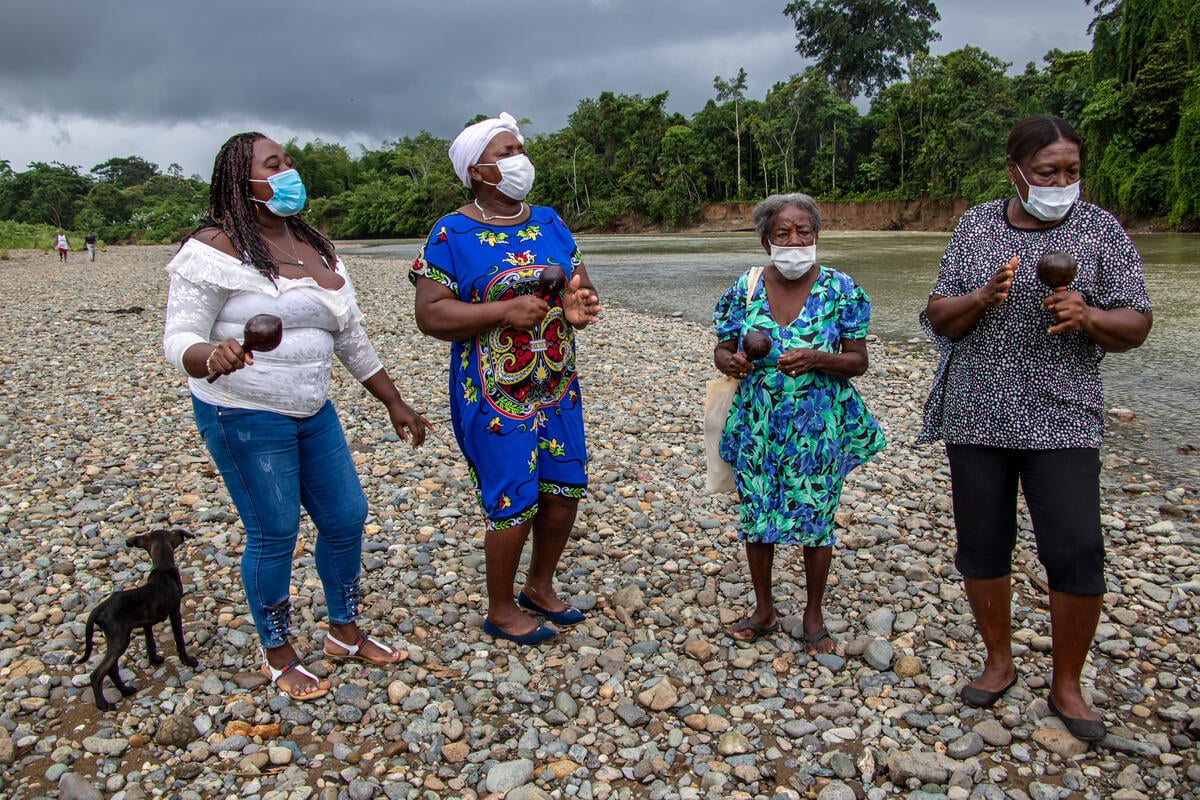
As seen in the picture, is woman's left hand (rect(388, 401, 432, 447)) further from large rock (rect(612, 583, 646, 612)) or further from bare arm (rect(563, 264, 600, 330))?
large rock (rect(612, 583, 646, 612))

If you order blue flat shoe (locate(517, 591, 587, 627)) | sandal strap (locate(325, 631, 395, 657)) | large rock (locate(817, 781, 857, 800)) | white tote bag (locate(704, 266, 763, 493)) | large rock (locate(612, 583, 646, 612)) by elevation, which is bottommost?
large rock (locate(817, 781, 857, 800))

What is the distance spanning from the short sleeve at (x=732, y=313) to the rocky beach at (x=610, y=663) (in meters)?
1.43

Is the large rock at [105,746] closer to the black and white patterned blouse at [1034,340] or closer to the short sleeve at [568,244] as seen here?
the short sleeve at [568,244]

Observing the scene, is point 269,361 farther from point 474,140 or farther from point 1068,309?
point 1068,309

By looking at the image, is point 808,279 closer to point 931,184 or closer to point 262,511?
point 262,511

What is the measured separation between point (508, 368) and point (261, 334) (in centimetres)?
99

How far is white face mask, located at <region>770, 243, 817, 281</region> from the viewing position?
10.5 feet

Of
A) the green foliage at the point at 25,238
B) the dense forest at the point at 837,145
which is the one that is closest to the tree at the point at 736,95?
the dense forest at the point at 837,145

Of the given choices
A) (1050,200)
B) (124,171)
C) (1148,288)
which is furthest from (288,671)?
(124,171)

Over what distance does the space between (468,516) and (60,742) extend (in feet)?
8.73

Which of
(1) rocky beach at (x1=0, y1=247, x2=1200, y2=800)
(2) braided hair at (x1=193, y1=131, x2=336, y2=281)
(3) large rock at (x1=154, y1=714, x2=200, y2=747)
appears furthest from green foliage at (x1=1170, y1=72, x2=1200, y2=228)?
(3) large rock at (x1=154, y1=714, x2=200, y2=747)

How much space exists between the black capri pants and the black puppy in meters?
3.22

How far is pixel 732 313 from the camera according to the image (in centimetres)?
342

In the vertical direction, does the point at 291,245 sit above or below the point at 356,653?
above
